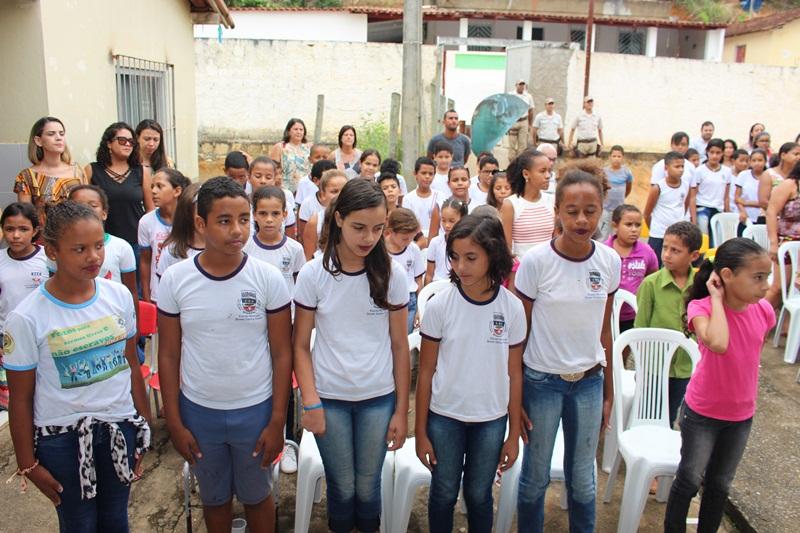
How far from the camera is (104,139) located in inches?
198

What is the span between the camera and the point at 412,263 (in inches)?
181

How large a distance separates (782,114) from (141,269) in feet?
59.7

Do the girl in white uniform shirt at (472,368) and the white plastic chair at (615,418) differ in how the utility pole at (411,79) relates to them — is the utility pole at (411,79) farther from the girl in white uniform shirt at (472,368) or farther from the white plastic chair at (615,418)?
the girl in white uniform shirt at (472,368)

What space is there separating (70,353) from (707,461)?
2.64 meters

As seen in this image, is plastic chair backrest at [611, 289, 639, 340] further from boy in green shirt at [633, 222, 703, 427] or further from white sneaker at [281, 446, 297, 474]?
white sneaker at [281, 446, 297, 474]

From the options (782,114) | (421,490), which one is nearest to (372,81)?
(782,114)

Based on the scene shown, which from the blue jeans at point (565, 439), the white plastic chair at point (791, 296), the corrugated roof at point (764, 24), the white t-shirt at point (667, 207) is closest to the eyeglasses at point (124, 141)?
the blue jeans at point (565, 439)

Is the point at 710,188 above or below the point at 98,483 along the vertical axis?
above

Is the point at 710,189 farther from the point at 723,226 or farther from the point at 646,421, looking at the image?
the point at 646,421

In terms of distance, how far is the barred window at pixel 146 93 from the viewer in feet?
24.5

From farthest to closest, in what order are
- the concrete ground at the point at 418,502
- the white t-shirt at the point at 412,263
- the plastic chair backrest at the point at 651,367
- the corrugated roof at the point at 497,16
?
the corrugated roof at the point at 497,16
the white t-shirt at the point at 412,263
the plastic chair backrest at the point at 651,367
the concrete ground at the point at 418,502

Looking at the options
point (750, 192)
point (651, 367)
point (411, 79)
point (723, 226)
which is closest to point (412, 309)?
point (651, 367)

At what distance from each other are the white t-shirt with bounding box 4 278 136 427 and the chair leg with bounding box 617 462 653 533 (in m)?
2.26

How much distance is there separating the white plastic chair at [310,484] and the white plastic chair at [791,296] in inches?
160
